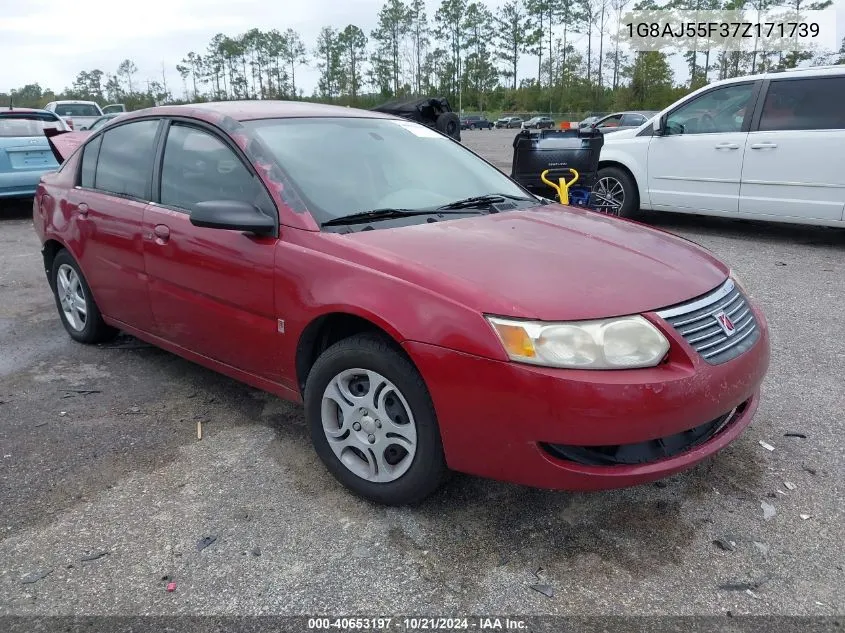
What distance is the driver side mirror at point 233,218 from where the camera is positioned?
2770 mm

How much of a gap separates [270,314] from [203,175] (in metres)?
0.91

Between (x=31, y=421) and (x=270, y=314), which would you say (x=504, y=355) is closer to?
(x=270, y=314)

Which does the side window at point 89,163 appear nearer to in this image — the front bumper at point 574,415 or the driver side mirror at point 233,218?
the driver side mirror at point 233,218

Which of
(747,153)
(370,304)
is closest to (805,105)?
(747,153)

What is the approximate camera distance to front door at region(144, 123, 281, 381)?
296cm

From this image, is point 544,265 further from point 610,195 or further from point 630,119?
point 630,119

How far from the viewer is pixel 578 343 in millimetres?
2203

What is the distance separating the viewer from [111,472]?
295 cm

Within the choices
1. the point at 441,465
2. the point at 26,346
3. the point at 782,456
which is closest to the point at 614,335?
the point at 441,465

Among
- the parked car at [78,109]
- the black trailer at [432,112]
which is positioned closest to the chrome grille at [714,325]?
the black trailer at [432,112]

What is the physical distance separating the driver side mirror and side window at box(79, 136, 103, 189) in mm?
1733

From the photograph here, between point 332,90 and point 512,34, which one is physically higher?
point 512,34

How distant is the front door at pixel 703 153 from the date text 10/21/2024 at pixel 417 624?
254 inches

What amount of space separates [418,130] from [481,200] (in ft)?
2.41
